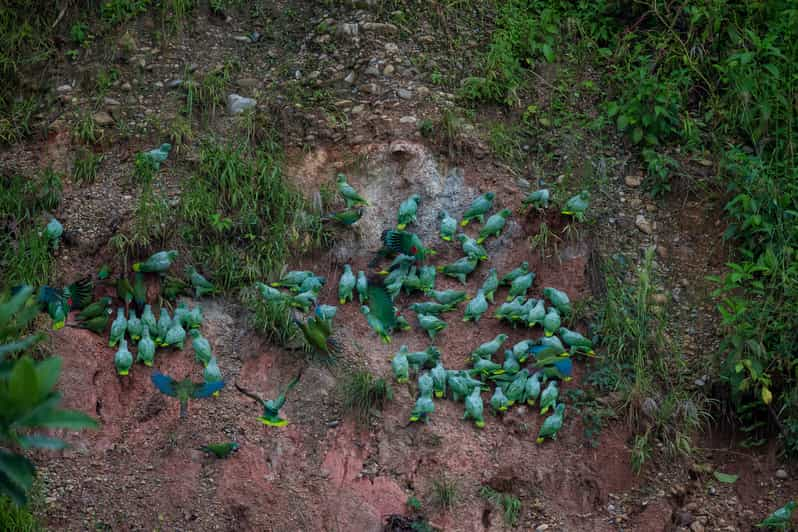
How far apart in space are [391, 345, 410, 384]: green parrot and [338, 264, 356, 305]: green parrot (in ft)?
1.87

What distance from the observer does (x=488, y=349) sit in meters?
5.87

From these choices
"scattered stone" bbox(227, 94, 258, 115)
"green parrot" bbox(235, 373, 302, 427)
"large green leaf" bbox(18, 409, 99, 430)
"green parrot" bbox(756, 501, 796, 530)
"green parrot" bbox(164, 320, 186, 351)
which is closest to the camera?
"large green leaf" bbox(18, 409, 99, 430)

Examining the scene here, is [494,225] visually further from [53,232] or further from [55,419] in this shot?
[55,419]

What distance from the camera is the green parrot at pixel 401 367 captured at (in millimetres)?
5723

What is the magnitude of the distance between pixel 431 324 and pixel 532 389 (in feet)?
2.38

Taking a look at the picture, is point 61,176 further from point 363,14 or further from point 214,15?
point 363,14

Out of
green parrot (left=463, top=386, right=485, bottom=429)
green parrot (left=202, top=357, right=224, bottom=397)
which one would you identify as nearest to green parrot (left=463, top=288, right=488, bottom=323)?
green parrot (left=463, top=386, right=485, bottom=429)

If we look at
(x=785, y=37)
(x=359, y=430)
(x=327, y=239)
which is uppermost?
(x=785, y=37)

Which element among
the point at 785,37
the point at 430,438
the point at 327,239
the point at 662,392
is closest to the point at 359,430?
the point at 430,438

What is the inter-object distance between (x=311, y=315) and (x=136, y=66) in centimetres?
245

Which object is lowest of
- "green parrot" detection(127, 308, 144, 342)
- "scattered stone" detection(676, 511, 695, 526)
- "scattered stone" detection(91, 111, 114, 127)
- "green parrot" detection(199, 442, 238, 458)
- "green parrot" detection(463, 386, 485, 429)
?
"green parrot" detection(199, 442, 238, 458)

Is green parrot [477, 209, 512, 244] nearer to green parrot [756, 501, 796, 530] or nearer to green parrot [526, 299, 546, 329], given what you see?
green parrot [526, 299, 546, 329]

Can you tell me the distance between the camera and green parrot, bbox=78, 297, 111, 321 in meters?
5.92

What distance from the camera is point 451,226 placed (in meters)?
6.31
